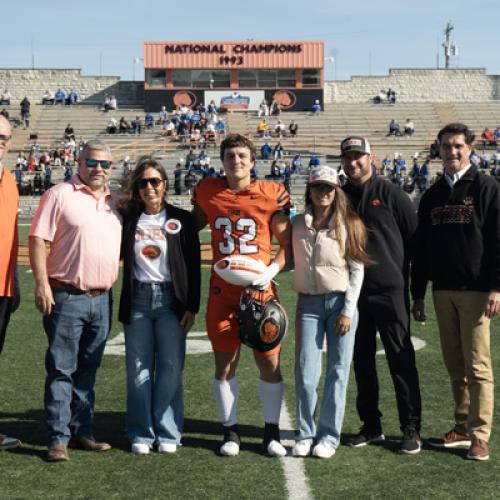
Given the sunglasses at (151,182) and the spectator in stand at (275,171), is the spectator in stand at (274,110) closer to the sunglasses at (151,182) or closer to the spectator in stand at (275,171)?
the spectator in stand at (275,171)

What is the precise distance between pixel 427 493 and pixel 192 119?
35.9 meters

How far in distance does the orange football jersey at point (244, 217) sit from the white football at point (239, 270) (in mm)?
133

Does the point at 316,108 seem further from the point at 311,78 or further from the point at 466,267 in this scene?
the point at 466,267

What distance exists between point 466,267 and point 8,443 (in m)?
2.87

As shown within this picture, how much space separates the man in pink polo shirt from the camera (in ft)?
15.1

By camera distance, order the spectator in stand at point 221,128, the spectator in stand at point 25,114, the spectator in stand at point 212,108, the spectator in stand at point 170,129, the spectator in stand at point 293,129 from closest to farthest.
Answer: the spectator in stand at point 170,129 → the spectator in stand at point 221,128 → the spectator in stand at point 293,129 → the spectator in stand at point 25,114 → the spectator in stand at point 212,108

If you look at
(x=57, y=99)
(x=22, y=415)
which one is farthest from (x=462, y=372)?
(x=57, y=99)

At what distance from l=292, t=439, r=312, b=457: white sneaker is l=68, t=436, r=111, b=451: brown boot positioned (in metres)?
1.10

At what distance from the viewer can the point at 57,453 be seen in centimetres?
461

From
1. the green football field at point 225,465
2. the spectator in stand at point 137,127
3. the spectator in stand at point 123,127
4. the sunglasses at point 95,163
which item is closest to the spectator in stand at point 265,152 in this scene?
the spectator in stand at point 137,127

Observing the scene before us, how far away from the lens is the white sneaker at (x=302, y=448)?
470cm

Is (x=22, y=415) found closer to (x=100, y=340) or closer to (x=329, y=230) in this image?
(x=100, y=340)

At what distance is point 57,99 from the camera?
153 feet

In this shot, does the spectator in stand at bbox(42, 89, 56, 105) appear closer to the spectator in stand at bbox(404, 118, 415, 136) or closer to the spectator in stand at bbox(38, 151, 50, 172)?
the spectator in stand at bbox(38, 151, 50, 172)
